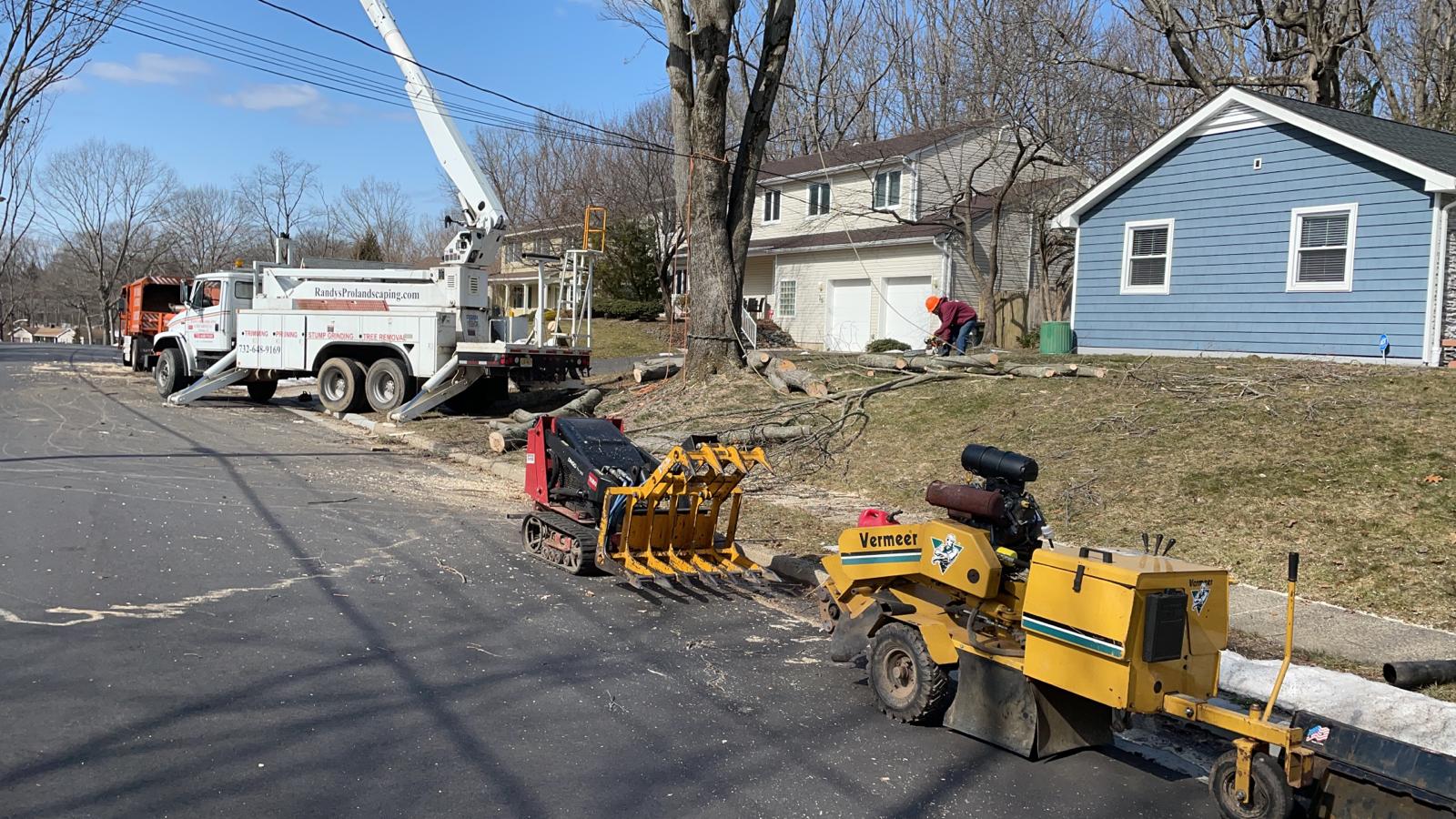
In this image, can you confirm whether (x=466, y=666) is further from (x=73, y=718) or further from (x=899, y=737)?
(x=899, y=737)

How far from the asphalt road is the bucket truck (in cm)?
917

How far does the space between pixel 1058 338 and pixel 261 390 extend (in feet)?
54.4

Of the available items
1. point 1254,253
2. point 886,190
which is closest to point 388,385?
point 1254,253

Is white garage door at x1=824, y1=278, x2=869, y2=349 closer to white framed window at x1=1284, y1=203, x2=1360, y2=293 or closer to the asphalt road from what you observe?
white framed window at x1=1284, y1=203, x2=1360, y2=293

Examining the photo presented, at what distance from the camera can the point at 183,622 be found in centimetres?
661

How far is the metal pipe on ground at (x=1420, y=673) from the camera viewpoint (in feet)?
19.3

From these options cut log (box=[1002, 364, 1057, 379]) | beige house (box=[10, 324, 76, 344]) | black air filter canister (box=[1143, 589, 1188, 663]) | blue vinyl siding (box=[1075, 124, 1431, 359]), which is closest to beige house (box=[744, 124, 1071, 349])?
blue vinyl siding (box=[1075, 124, 1431, 359])

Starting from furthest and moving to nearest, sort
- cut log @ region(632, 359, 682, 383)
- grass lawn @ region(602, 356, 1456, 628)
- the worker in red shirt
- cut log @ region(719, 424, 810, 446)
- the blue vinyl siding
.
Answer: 1. cut log @ region(632, 359, 682, 383)
2. the worker in red shirt
3. the blue vinyl siding
4. cut log @ region(719, 424, 810, 446)
5. grass lawn @ region(602, 356, 1456, 628)

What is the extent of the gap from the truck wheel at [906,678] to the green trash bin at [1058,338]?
15941 mm

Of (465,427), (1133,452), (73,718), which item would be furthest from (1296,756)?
(465,427)

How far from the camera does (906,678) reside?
223 inches

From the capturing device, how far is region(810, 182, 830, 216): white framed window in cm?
3409

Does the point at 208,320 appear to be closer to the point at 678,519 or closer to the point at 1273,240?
the point at 678,519

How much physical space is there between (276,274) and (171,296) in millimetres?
14146
